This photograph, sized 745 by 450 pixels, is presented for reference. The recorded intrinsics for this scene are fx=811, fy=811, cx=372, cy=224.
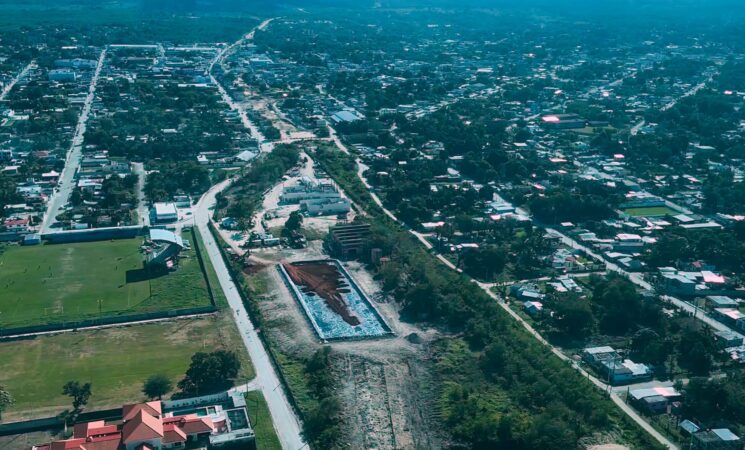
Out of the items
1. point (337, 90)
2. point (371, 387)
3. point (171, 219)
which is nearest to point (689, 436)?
point (371, 387)

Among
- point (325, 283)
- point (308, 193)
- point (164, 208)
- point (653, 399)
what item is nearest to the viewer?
point (653, 399)

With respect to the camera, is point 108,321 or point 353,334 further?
point 108,321

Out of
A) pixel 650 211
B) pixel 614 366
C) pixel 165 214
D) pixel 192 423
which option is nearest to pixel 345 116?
pixel 165 214

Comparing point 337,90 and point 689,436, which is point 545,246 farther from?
point 337,90

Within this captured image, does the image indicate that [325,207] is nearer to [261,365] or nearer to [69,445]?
[261,365]

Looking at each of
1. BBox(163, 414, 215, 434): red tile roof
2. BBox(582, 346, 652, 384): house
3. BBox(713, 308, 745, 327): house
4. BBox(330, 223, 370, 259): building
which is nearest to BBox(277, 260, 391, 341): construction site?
BBox(330, 223, 370, 259): building

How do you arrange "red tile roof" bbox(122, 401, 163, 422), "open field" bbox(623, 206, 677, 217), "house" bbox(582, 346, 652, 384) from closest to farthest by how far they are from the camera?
"red tile roof" bbox(122, 401, 163, 422)
"house" bbox(582, 346, 652, 384)
"open field" bbox(623, 206, 677, 217)

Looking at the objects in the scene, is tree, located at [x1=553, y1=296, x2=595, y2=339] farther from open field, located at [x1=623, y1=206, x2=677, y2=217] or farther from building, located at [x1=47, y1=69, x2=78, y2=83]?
building, located at [x1=47, y1=69, x2=78, y2=83]
